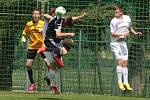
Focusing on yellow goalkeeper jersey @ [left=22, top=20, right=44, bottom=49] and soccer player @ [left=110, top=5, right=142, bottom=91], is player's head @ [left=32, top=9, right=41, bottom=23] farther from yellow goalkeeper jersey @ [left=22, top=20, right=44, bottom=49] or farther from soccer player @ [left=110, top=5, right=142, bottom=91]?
soccer player @ [left=110, top=5, right=142, bottom=91]

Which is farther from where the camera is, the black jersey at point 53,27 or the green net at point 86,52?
the green net at point 86,52

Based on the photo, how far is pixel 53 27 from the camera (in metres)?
12.3

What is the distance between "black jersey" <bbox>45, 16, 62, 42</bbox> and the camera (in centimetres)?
1221

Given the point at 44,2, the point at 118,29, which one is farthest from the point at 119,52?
the point at 44,2

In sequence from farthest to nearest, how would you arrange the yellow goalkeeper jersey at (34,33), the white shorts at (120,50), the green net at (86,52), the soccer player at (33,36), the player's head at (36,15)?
the green net at (86,52) → the yellow goalkeeper jersey at (34,33) → the soccer player at (33,36) → the player's head at (36,15) → the white shorts at (120,50)

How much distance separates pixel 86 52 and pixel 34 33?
1793 mm

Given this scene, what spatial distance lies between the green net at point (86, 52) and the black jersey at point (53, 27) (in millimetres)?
3919

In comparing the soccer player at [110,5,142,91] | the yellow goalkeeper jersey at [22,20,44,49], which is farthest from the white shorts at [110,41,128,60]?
the yellow goalkeeper jersey at [22,20,44,49]

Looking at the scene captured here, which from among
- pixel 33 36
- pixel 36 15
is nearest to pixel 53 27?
pixel 36 15

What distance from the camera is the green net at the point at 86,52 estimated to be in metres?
16.3

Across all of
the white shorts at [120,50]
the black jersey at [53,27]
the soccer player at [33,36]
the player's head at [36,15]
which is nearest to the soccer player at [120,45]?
the white shorts at [120,50]

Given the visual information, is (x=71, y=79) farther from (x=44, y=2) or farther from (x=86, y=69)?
(x=44, y=2)

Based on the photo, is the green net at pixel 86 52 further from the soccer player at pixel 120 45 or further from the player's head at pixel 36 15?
the soccer player at pixel 120 45

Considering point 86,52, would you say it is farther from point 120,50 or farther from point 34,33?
point 120,50
